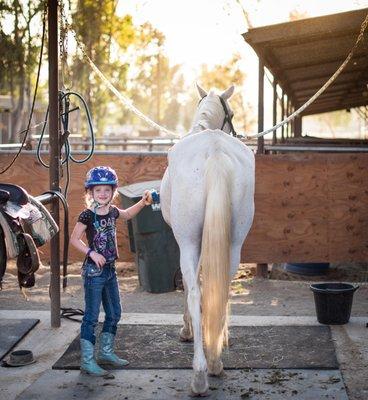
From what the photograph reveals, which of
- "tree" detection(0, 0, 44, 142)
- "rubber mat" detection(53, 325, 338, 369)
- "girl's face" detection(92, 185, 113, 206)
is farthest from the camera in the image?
"tree" detection(0, 0, 44, 142)

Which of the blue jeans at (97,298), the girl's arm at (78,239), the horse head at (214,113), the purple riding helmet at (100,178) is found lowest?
the blue jeans at (97,298)

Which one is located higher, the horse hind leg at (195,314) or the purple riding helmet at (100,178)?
the purple riding helmet at (100,178)

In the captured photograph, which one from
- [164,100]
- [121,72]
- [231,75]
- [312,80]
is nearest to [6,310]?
[312,80]

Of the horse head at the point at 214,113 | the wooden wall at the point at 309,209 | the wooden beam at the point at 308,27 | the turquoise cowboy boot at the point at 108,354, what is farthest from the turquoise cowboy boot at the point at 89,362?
the wooden beam at the point at 308,27

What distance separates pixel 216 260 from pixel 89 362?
1.15 metres

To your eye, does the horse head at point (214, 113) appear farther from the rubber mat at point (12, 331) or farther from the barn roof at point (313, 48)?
the barn roof at point (313, 48)

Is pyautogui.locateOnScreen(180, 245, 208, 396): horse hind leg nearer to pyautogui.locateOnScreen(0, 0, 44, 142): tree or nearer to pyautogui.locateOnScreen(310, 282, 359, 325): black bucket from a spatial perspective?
pyautogui.locateOnScreen(310, 282, 359, 325): black bucket

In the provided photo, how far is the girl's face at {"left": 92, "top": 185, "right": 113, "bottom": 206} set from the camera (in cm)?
439

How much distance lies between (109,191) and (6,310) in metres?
2.40

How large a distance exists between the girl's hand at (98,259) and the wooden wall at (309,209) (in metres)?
3.86

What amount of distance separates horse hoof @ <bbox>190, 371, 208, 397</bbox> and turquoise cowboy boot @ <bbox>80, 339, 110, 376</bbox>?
701mm

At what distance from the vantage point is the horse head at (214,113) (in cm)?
504

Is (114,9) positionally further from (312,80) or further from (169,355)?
(169,355)

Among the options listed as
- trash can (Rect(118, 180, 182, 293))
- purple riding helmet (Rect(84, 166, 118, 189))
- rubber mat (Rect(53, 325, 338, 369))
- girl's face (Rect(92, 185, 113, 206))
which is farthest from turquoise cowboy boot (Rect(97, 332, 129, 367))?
trash can (Rect(118, 180, 182, 293))
